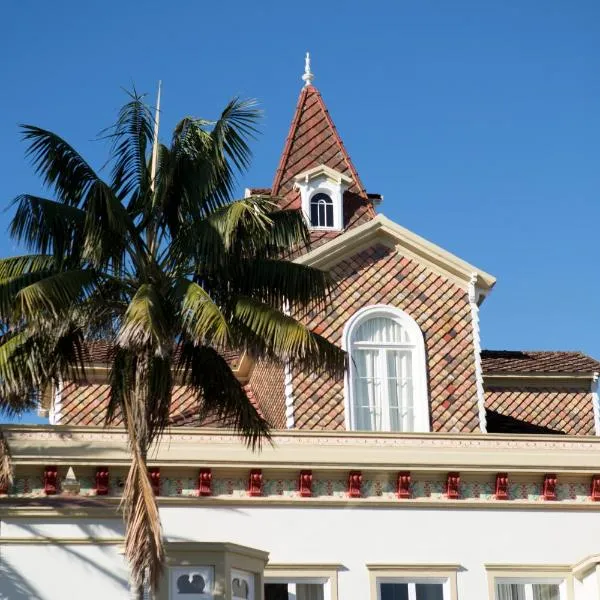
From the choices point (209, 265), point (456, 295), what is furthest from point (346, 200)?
point (209, 265)

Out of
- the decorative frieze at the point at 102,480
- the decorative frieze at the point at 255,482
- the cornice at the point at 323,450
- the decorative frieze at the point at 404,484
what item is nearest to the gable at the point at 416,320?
the cornice at the point at 323,450

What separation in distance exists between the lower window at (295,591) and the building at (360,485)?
0.02 meters

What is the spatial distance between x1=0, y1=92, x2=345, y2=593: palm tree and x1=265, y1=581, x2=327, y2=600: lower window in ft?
12.2

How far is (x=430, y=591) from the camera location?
2505 cm

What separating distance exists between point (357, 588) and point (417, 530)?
140 centimetres

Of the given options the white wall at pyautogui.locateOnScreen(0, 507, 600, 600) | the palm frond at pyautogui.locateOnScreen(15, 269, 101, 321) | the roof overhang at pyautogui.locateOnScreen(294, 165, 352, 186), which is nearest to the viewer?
the palm frond at pyautogui.locateOnScreen(15, 269, 101, 321)

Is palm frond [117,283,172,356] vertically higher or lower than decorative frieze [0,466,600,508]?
higher

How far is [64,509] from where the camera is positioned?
2391cm

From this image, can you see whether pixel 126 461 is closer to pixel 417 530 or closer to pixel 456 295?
pixel 417 530

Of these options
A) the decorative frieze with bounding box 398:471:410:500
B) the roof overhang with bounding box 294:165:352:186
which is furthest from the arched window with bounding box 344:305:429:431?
the roof overhang with bounding box 294:165:352:186

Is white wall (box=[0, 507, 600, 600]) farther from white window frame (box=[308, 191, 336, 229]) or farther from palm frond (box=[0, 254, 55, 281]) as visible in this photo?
white window frame (box=[308, 191, 336, 229])

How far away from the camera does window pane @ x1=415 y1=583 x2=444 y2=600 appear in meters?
25.0

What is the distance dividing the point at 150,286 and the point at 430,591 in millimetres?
7784

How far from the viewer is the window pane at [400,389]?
27172 mm
